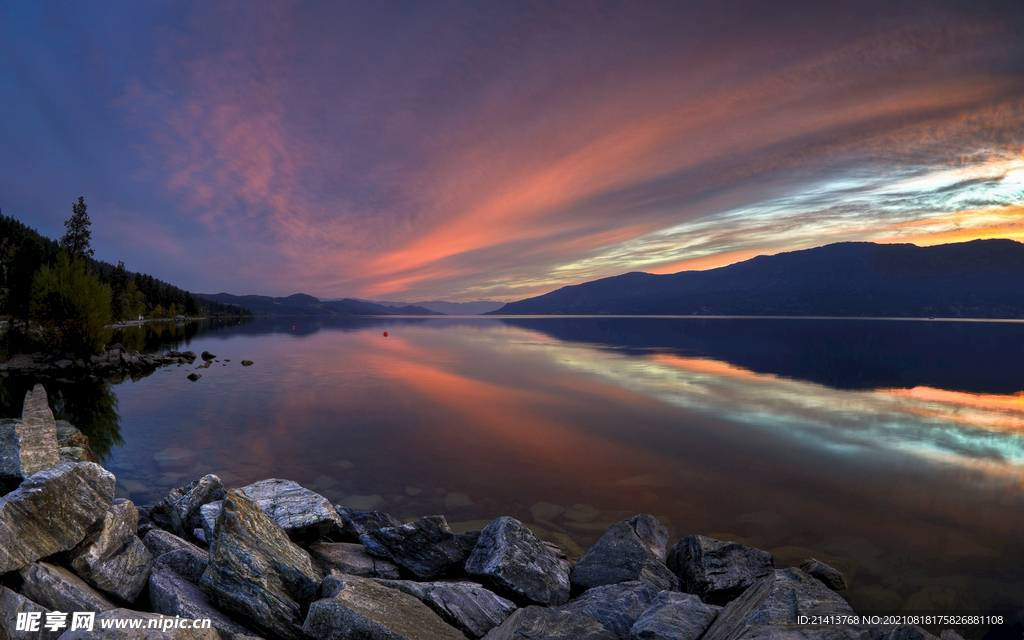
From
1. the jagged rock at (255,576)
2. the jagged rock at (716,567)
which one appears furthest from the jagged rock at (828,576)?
the jagged rock at (255,576)

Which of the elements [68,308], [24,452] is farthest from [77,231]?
[24,452]

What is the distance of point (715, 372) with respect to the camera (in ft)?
145

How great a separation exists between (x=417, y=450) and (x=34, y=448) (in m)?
11.9

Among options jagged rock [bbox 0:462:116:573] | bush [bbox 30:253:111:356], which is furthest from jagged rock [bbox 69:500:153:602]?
bush [bbox 30:253:111:356]

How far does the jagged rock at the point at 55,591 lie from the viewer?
5.73 m

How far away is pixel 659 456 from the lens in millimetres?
18766

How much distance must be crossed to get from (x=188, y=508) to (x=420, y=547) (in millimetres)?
5868

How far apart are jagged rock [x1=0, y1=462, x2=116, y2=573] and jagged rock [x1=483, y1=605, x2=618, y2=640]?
22.3ft

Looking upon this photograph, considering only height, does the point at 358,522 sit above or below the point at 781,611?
below

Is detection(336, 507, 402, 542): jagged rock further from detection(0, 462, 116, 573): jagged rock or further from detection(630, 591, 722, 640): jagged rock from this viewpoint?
detection(630, 591, 722, 640): jagged rock

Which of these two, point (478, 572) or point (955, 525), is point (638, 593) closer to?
point (478, 572)

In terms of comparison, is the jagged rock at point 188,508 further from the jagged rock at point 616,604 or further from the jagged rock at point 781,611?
the jagged rock at point 781,611

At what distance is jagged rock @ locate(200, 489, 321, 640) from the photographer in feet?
21.3

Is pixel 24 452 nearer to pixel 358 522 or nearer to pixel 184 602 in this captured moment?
pixel 184 602
